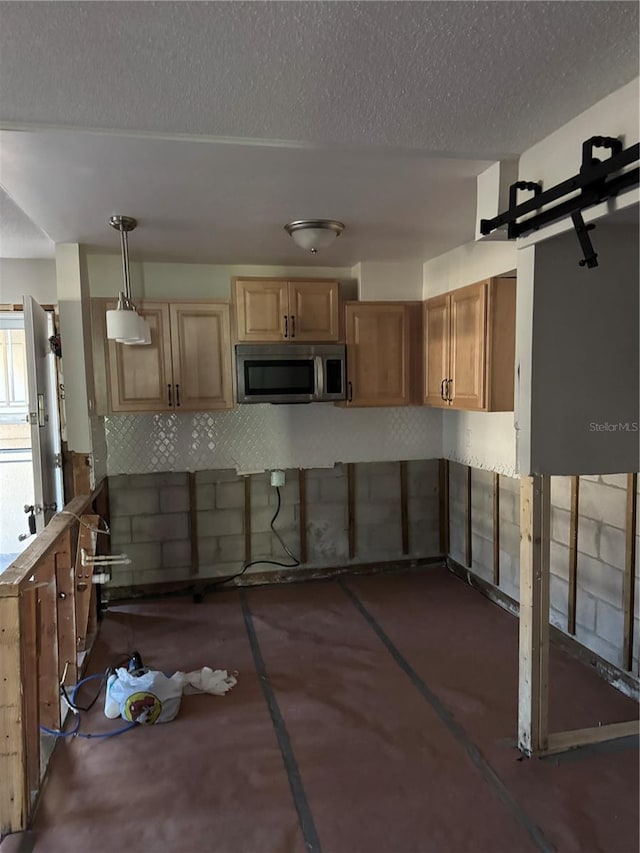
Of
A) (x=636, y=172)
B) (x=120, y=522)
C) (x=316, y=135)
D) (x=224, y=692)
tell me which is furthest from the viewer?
(x=120, y=522)

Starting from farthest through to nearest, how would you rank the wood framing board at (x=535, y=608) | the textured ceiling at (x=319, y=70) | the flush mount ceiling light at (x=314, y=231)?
the flush mount ceiling light at (x=314, y=231), the wood framing board at (x=535, y=608), the textured ceiling at (x=319, y=70)

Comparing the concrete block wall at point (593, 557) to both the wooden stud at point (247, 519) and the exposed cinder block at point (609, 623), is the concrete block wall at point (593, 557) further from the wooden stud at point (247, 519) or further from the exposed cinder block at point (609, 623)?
the wooden stud at point (247, 519)

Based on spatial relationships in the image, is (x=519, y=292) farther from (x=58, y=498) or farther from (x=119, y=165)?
(x=58, y=498)

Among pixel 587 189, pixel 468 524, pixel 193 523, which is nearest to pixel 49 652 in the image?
pixel 193 523

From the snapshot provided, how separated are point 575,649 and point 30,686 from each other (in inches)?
109

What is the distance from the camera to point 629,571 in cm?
267

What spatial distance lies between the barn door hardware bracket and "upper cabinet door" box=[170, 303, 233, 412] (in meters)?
2.35

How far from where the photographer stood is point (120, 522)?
4031 millimetres

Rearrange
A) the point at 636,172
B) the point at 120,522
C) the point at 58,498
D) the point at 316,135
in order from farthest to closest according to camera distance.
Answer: the point at 120,522, the point at 58,498, the point at 316,135, the point at 636,172

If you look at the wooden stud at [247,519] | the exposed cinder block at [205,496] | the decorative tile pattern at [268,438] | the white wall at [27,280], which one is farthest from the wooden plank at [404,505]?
the white wall at [27,280]

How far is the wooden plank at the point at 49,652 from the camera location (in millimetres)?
2322

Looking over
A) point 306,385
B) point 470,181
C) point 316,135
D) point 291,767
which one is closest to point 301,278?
point 306,385

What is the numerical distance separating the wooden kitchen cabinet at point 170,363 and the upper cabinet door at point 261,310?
153 mm

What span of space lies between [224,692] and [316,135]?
2595mm
